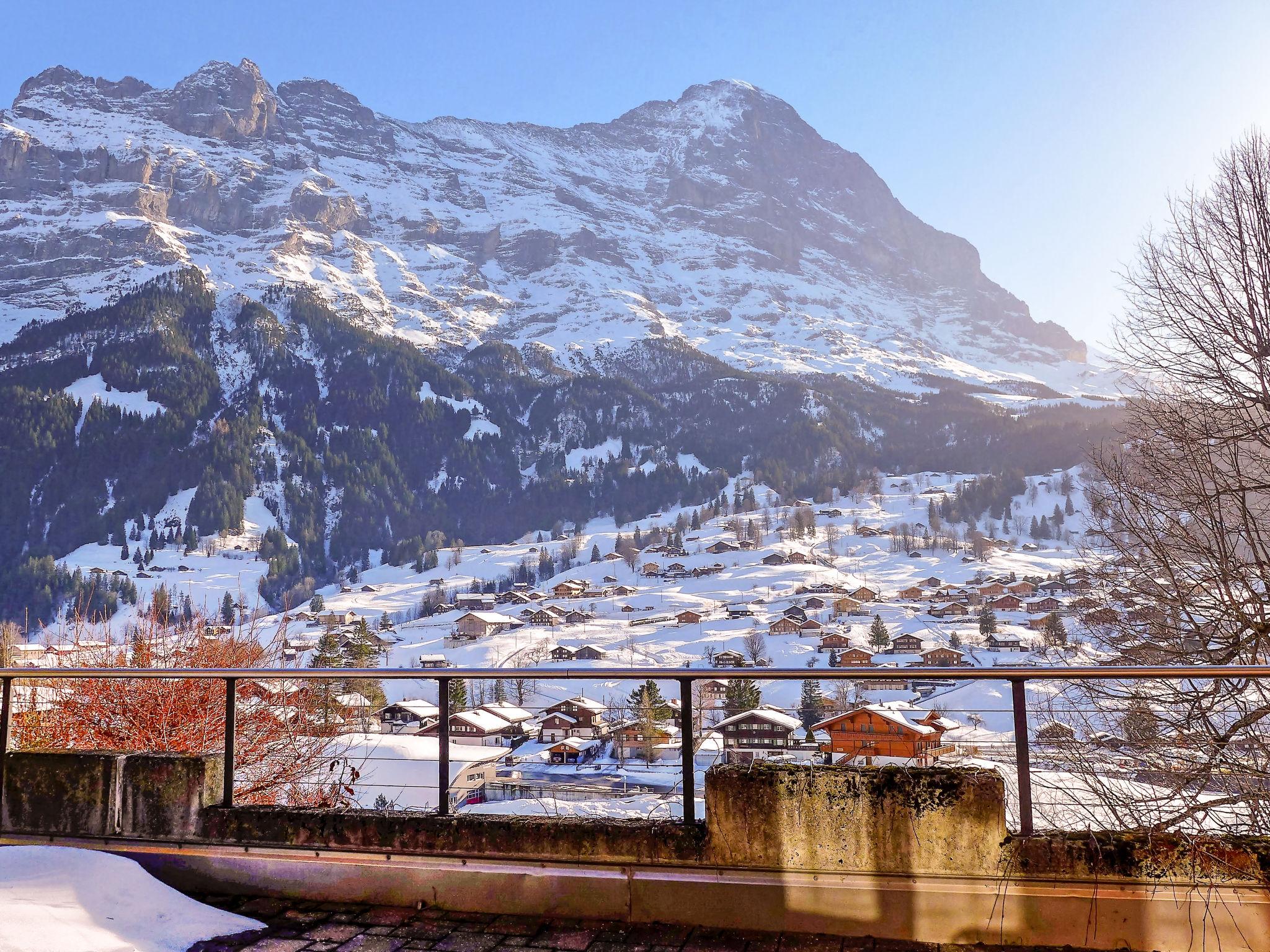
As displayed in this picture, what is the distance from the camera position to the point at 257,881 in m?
5.70

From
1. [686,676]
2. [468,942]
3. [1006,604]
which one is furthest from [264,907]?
[1006,604]

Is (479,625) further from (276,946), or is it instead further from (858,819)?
(858,819)

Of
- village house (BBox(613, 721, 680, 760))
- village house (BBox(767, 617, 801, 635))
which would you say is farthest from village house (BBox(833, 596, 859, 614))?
village house (BBox(613, 721, 680, 760))

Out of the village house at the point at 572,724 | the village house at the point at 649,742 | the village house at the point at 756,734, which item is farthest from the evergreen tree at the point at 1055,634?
the village house at the point at 756,734

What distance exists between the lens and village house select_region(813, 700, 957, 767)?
5.21m

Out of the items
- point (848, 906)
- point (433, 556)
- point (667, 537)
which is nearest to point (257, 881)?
point (848, 906)

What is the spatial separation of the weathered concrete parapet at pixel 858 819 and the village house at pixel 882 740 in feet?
0.49

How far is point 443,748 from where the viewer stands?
5.84 m

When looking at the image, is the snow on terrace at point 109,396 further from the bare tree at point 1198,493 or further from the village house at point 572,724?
the bare tree at point 1198,493

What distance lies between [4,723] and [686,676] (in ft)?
16.4

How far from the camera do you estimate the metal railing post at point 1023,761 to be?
16.3 feet

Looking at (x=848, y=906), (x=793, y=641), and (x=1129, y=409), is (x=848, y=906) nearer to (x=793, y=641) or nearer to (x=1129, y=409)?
(x=1129, y=409)

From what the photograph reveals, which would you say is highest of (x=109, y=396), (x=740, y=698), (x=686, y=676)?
(x=109, y=396)

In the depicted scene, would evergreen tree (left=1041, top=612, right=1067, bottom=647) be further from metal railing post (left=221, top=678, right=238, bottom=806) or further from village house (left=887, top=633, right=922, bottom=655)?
village house (left=887, top=633, right=922, bottom=655)
